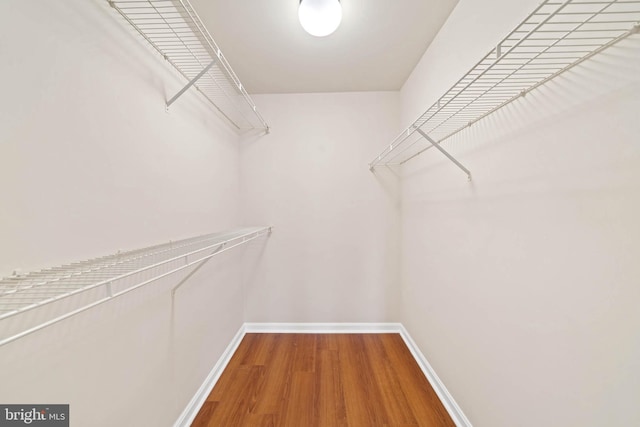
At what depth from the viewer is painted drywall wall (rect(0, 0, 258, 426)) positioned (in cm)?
61

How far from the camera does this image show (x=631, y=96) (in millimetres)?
595

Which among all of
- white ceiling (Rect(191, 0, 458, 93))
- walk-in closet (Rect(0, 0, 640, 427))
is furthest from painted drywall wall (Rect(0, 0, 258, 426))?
white ceiling (Rect(191, 0, 458, 93))

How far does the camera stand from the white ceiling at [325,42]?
1.38 metres

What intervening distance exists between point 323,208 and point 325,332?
1193mm

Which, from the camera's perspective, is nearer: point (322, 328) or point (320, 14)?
point (320, 14)

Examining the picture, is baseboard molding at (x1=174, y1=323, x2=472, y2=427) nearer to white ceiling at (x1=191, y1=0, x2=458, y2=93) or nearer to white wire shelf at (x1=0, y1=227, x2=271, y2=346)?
white wire shelf at (x1=0, y1=227, x2=271, y2=346)

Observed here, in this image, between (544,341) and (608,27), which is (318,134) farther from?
(544,341)

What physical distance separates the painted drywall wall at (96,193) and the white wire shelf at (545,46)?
1.14 meters

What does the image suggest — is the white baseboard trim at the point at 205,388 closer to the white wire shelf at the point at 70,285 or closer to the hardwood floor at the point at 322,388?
the hardwood floor at the point at 322,388

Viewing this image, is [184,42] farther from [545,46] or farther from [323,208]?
[323,208]

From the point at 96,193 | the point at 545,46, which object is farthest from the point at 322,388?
the point at 545,46

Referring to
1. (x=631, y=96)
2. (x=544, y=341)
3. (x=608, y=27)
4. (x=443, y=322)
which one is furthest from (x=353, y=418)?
(x=608, y=27)

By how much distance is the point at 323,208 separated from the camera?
239 centimetres

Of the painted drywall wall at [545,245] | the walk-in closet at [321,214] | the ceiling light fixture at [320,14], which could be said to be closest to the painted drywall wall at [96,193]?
the walk-in closet at [321,214]
